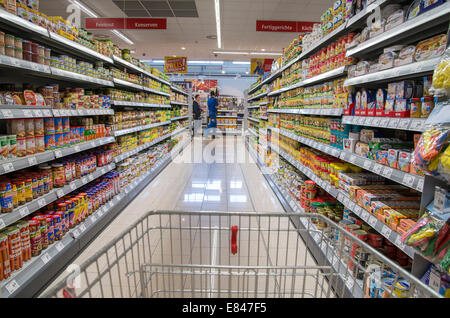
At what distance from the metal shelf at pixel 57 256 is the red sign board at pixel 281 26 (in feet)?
17.2

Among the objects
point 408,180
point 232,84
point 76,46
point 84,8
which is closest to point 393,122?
point 408,180

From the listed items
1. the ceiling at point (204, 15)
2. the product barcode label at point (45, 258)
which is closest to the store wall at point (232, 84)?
the ceiling at point (204, 15)

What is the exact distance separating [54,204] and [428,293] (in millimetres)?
2814

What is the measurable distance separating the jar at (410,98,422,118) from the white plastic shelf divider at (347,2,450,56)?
384mm

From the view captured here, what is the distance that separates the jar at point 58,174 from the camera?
2.50 metres

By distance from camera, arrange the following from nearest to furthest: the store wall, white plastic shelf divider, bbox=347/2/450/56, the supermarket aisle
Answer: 1. white plastic shelf divider, bbox=347/2/450/56
2. the supermarket aisle
3. the store wall

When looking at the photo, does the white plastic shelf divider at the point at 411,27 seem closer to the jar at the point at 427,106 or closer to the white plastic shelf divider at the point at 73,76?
the jar at the point at 427,106

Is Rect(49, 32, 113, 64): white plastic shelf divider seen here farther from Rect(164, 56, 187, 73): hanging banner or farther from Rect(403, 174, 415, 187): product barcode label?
Rect(164, 56, 187, 73): hanging banner

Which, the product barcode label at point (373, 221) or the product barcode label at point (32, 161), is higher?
the product barcode label at point (32, 161)

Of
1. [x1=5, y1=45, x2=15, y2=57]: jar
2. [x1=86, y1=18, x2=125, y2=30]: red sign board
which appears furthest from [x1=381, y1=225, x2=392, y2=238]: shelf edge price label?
[x1=86, y1=18, x2=125, y2=30]: red sign board

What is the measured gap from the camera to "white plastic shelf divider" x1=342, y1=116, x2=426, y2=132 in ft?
4.47

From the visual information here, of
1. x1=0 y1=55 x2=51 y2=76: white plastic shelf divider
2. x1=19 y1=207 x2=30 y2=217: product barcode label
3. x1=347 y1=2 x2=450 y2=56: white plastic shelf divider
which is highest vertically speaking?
x1=347 y1=2 x2=450 y2=56: white plastic shelf divider

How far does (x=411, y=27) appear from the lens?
146cm

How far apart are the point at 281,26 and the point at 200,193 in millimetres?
4843
